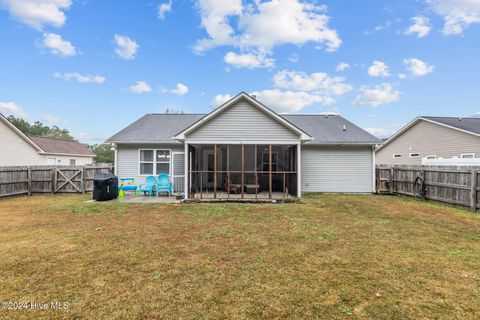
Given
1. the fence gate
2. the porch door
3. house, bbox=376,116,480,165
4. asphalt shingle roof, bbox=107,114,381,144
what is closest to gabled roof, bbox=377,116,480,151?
house, bbox=376,116,480,165

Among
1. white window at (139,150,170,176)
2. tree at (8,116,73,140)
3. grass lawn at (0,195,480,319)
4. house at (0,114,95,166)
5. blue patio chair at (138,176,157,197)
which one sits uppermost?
tree at (8,116,73,140)

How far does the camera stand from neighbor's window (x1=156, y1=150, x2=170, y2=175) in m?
13.6

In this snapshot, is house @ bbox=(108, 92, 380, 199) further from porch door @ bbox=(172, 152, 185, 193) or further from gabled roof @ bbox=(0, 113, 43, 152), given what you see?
gabled roof @ bbox=(0, 113, 43, 152)

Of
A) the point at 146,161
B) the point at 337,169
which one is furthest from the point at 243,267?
the point at 337,169

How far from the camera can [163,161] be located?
534 inches

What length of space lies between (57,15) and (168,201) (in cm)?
1082

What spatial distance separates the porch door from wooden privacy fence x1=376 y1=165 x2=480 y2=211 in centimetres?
1072

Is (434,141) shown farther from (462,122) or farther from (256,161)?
(256,161)

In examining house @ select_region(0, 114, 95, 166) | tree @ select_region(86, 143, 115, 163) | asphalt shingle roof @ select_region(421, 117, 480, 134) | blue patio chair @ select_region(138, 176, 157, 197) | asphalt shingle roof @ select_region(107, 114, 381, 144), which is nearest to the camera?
blue patio chair @ select_region(138, 176, 157, 197)

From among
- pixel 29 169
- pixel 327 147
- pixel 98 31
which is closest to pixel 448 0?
pixel 327 147

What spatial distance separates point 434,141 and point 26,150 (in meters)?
31.1

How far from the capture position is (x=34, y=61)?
17078 mm

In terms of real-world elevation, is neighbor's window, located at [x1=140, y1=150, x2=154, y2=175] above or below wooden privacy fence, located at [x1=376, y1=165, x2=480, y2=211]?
above

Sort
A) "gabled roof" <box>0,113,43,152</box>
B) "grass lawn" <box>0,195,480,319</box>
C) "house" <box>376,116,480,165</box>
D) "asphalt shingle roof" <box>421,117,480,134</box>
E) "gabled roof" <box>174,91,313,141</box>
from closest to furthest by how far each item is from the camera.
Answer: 1. "grass lawn" <box>0,195,480,319</box>
2. "gabled roof" <box>174,91,313,141</box>
3. "house" <box>376,116,480,165</box>
4. "asphalt shingle roof" <box>421,117,480,134</box>
5. "gabled roof" <box>0,113,43,152</box>
